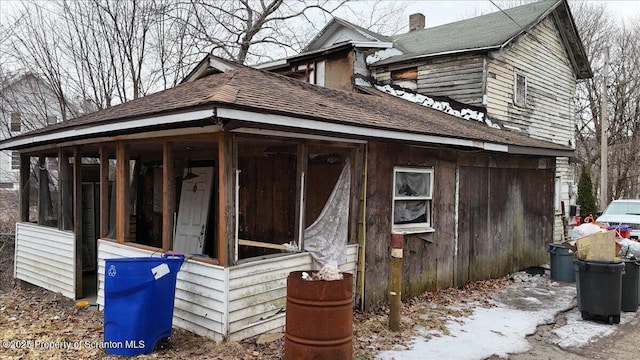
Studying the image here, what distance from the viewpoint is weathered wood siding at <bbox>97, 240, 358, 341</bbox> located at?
4.80 metres

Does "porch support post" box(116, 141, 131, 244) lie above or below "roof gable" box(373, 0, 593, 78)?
below

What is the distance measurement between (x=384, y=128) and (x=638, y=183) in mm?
27389

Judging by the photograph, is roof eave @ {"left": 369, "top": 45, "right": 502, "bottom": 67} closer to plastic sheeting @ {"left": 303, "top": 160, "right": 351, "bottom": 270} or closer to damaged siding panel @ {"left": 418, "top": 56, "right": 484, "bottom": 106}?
damaged siding panel @ {"left": 418, "top": 56, "right": 484, "bottom": 106}

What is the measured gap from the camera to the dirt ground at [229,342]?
4.83 m

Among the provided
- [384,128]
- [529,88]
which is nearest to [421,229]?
[384,128]

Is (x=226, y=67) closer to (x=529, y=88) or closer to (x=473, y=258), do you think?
(x=473, y=258)

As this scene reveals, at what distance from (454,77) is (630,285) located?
6897 mm

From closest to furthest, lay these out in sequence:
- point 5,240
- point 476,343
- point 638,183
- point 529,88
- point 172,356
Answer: point 172,356, point 476,343, point 5,240, point 529,88, point 638,183

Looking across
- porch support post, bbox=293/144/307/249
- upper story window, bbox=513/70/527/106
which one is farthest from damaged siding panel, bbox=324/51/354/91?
porch support post, bbox=293/144/307/249

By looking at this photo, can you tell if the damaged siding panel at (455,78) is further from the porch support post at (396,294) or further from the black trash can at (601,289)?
the porch support post at (396,294)

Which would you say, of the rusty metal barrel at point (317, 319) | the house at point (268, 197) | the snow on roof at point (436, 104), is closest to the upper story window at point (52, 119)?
the house at point (268, 197)

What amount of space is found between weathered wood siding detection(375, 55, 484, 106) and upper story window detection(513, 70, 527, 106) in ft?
6.00

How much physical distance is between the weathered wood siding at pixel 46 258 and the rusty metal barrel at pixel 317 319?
499cm

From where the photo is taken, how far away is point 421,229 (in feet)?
24.2
